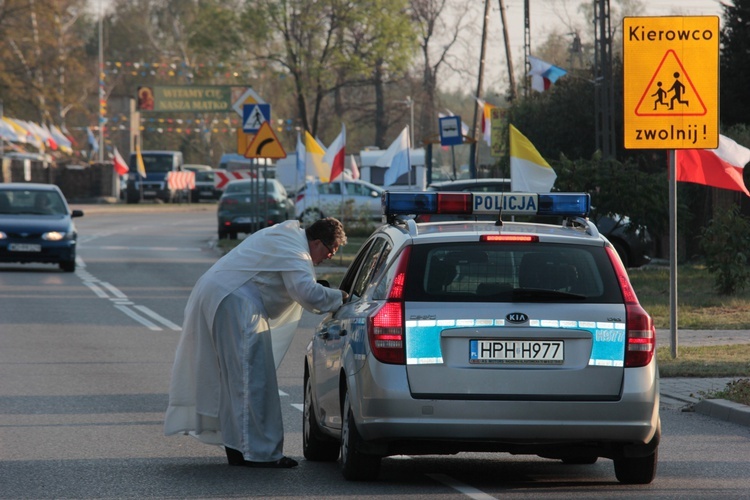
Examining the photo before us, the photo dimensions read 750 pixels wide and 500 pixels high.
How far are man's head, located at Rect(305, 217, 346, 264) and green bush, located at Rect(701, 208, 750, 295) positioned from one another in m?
13.6

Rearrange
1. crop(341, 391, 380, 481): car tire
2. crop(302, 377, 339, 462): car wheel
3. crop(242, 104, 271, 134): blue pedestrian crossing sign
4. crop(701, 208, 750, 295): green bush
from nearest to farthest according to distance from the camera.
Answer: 1. crop(341, 391, 380, 481): car tire
2. crop(302, 377, 339, 462): car wheel
3. crop(701, 208, 750, 295): green bush
4. crop(242, 104, 271, 134): blue pedestrian crossing sign

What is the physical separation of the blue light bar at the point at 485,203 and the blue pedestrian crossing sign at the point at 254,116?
19.2 m

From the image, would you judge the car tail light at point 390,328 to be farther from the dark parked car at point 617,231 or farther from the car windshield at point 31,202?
the car windshield at point 31,202

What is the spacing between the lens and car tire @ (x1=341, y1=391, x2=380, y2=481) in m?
7.66

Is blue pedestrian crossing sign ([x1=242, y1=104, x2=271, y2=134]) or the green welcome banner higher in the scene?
the green welcome banner

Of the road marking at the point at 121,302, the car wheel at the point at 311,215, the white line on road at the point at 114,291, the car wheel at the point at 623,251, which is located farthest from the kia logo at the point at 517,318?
the car wheel at the point at 311,215

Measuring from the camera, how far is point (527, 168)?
2114 cm

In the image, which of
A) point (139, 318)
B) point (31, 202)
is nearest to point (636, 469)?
point (139, 318)

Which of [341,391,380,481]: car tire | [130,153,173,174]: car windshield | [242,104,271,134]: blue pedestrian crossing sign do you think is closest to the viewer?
[341,391,380,481]: car tire

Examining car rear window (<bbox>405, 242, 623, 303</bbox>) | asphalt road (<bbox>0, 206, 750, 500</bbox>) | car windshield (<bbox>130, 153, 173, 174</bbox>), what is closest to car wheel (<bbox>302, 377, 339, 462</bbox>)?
asphalt road (<bbox>0, 206, 750, 500</bbox>)

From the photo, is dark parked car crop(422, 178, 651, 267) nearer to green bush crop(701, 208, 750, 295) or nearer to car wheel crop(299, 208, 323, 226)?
green bush crop(701, 208, 750, 295)

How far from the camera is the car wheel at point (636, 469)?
7.84 m

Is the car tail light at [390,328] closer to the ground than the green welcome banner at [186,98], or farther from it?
closer to the ground

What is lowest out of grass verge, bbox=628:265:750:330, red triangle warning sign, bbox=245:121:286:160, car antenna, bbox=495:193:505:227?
grass verge, bbox=628:265:750:330
